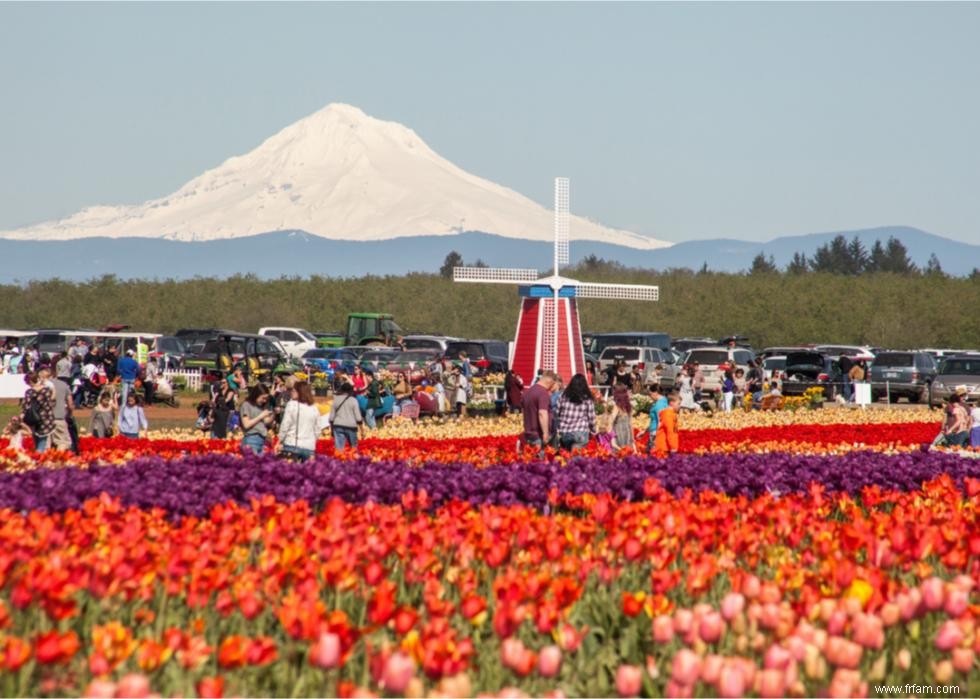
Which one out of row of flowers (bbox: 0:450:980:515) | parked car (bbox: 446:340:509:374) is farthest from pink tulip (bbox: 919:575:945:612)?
parked car (bbox: 446:340:509:374)

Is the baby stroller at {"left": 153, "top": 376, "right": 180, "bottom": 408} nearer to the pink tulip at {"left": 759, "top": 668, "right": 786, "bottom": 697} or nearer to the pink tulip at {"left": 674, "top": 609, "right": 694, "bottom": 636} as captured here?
the pink tulip at {"left": 674, "top": 609, "right": 694, "bottom": 636}

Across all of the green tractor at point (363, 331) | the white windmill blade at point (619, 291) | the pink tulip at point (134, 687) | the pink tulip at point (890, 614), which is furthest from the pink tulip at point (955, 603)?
the green tractor at point (363, 331)

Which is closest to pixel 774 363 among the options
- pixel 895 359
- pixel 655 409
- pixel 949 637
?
pixel 895 359

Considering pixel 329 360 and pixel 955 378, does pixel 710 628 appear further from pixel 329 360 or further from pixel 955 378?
pixel 329 360

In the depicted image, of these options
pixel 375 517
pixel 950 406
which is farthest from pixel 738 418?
pixel 375 517

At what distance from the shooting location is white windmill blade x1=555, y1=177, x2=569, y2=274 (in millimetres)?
57281

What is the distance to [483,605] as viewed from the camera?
22.7 feet

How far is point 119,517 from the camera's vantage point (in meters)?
10.0

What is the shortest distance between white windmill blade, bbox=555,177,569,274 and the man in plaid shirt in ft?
123

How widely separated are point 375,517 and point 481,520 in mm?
967

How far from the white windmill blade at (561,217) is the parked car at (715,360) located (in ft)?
26.5

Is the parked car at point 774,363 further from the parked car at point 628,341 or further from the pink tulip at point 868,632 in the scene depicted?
the pink tulip at point 868,632

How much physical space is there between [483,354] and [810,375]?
35.7 ft

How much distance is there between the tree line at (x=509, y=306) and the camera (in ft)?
271
